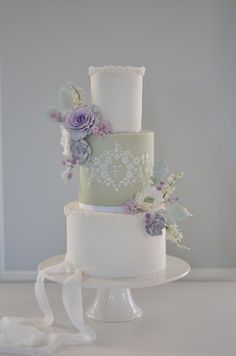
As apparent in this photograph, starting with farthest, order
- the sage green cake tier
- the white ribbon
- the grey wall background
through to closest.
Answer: the grey wall background → the sage green cake tier → the white ribbon

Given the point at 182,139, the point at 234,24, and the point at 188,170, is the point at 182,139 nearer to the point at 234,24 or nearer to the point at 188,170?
the point at 188,170

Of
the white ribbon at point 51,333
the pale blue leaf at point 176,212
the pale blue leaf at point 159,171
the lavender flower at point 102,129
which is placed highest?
the lavender flower at point 102,129

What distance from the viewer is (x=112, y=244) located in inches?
52.4

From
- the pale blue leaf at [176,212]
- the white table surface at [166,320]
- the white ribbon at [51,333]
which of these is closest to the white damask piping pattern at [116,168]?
the pale blue leaf at [176,212]

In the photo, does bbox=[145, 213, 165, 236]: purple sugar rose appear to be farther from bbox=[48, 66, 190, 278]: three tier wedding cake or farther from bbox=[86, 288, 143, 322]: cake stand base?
bbox=[86, 288, 143, 322]: cake stand base

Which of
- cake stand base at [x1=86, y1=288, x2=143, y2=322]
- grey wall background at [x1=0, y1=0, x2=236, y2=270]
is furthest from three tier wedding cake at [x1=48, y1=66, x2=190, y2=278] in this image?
grey wall background at [x1=0, y1=0, x2=236, y2=270]

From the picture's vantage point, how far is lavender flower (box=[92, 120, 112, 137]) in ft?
4.37

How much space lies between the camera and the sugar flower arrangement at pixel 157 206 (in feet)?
4.40

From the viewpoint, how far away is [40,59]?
177 centimetres

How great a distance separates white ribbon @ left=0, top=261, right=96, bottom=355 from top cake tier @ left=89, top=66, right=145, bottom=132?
0.38 m

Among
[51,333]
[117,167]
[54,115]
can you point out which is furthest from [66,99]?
[51,333]

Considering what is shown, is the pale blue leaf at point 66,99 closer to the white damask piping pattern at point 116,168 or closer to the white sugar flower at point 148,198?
the white damask piping pattern at point 116,168

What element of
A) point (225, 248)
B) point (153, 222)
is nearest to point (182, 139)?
point (225, 248)

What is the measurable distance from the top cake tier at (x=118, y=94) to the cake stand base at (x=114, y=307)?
0.43m
